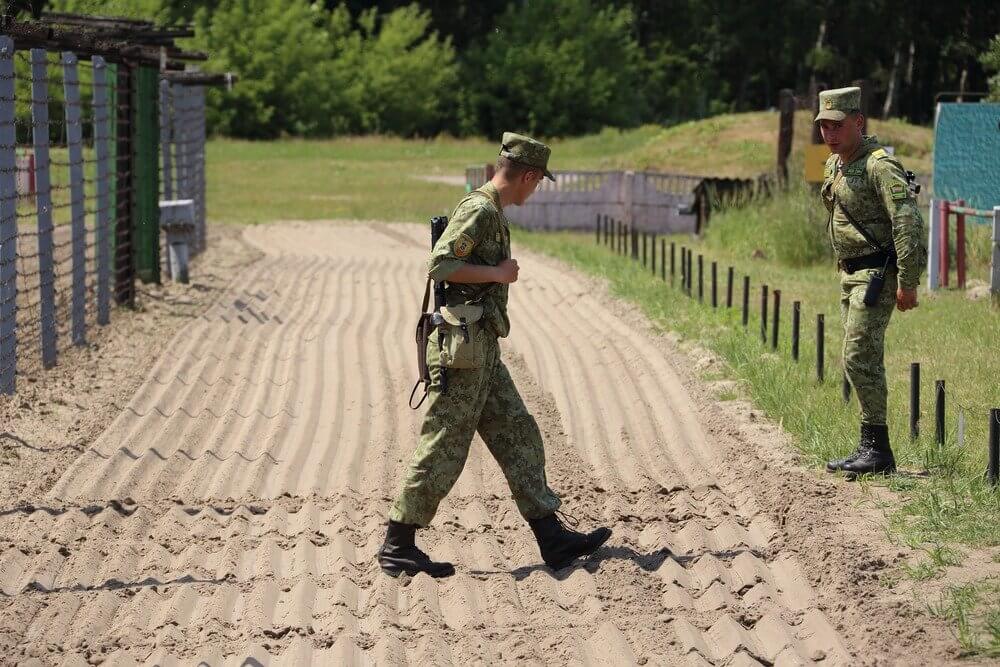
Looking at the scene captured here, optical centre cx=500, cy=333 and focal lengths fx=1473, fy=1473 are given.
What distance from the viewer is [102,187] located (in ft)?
44.8

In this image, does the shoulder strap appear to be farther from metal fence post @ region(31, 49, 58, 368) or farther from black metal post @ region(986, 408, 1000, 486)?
metal fence post @ region(31, 49, 58, 368)

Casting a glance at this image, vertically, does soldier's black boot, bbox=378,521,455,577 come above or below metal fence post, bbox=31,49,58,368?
below

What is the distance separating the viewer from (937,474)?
283 inches

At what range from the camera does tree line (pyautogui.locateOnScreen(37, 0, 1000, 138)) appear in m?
61.1

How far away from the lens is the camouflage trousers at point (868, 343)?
7.17 metres

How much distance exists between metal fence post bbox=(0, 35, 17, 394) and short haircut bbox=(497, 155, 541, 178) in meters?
4.93

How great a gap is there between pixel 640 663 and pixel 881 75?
65.8 metres

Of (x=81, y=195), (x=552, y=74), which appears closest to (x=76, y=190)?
(x=81, y=195)

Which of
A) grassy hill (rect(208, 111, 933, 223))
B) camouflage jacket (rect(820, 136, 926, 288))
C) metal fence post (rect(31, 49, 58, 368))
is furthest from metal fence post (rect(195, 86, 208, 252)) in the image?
camouflage jacket (rect(820, 136, 926, 288))

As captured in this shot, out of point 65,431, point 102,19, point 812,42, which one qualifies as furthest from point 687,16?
point 65,431

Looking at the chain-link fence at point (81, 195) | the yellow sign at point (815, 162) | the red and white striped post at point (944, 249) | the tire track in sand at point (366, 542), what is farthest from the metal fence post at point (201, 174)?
the red and white striped post at point (944, 249)

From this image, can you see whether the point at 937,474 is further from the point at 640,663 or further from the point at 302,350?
the point at 302,350

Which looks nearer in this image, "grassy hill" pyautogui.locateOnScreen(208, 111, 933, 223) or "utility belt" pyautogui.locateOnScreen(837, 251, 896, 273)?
"utility belt" pyautogui.locateOnScreen(837, 251, 896, 273)

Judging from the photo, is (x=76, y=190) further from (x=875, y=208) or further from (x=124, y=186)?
(x=875, y=208)
